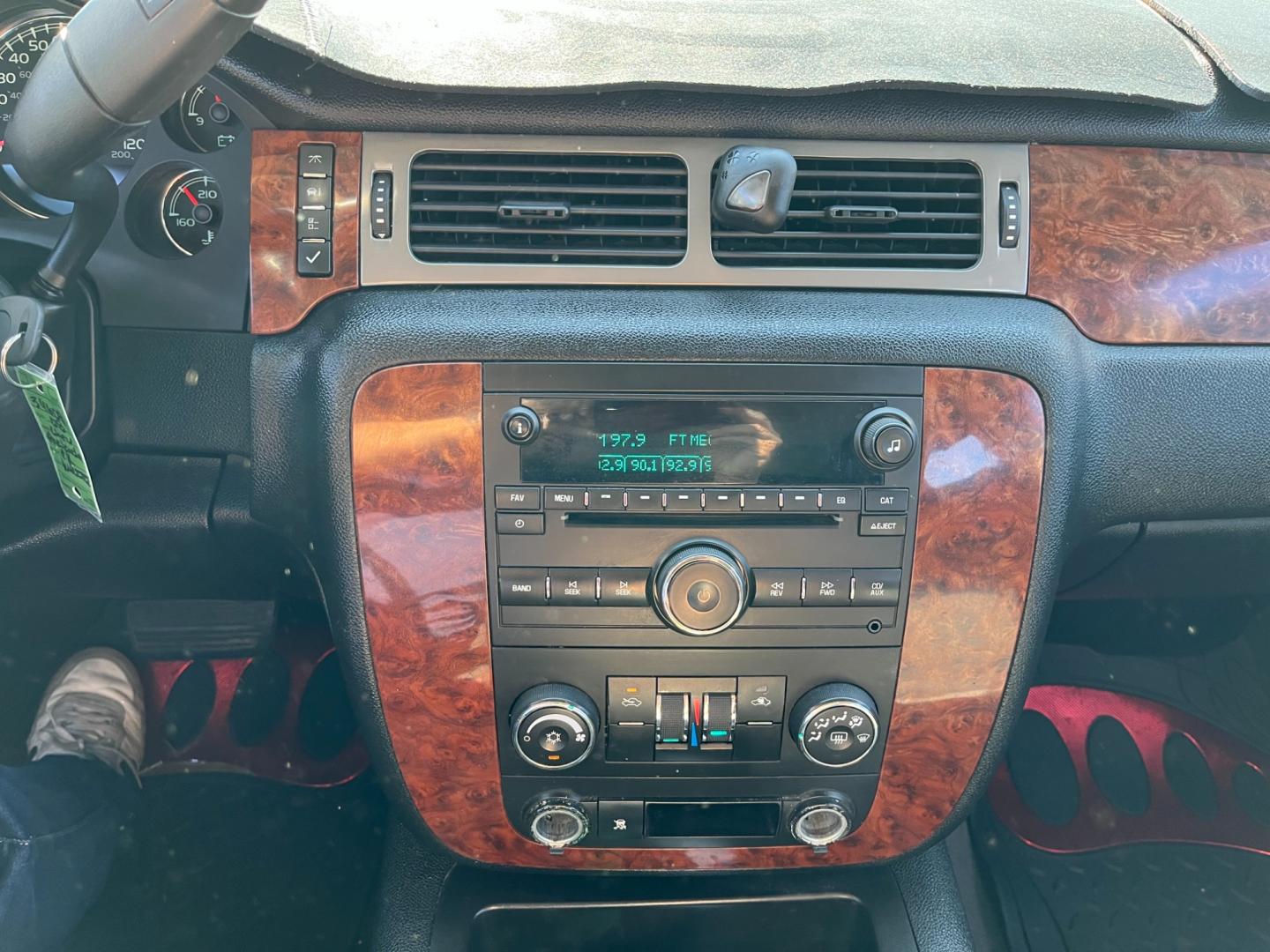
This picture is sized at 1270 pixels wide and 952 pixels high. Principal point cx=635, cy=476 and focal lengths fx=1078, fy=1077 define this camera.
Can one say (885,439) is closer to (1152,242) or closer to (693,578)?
(693,578)

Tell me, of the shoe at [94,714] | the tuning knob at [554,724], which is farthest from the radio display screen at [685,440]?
the shoe at [94,714]

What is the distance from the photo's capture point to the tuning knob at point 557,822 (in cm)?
175

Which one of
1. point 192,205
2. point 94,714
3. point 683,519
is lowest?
point 94,714

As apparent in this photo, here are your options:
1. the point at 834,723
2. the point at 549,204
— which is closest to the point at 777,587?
the point at 834,723

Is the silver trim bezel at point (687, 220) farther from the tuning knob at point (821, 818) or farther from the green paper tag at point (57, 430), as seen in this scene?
the tuning knob at point (821, 818)

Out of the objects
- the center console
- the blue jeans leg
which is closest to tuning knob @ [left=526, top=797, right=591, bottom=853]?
the center console

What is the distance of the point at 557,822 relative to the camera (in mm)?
1774

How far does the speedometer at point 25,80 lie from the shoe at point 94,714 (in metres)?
1.22

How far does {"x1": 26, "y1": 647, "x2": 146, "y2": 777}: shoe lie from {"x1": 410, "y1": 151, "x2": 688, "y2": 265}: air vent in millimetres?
1608

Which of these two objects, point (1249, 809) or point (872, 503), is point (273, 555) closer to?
point (872, 503)

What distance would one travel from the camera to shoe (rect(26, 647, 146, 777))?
8.13 feet

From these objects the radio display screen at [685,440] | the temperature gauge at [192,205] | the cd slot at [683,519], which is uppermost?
the temperature gauge at [192,205]

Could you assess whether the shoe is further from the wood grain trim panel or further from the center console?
the wood grain trim panel

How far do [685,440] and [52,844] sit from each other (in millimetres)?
1591
